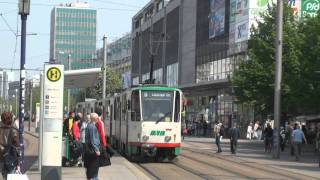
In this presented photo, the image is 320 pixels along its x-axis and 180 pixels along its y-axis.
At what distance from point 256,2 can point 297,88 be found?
2937 cm

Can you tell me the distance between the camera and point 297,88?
4525 centimetres

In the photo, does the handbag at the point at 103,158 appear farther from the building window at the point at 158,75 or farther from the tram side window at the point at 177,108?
the building window at the point at 158,75

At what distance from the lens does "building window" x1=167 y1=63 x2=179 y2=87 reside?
329ft

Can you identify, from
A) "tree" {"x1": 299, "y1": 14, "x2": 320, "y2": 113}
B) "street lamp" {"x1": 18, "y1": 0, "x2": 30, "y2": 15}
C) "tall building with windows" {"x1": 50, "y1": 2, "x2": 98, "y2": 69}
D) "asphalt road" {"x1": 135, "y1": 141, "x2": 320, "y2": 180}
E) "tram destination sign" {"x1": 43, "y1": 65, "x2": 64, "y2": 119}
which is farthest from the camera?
"tall building with windows" {"x1": 50, "y1": 2, "x2": 98, "y2": 69}

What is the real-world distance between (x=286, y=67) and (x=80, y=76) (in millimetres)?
25921

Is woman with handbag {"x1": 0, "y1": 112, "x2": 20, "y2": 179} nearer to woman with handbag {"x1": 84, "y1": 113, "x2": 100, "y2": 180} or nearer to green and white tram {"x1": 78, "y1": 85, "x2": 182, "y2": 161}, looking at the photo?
woman with handbag {"x1": 84, "y1": 113, "x2": 100, "y2": 180}

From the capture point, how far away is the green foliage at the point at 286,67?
44.9 meters

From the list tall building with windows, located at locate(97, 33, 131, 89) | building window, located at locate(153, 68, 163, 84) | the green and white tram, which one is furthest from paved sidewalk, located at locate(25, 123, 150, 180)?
tall building with windows, located at locate(97, 33, 131, 89)

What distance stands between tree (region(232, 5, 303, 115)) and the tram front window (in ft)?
62.2

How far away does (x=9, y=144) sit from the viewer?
1386 cm

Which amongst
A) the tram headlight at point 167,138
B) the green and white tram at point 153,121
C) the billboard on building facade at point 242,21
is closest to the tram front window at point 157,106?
the green and white tram at point 153,121

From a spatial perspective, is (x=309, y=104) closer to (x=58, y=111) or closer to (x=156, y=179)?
(x=156, y=179)

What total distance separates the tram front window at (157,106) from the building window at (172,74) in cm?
6905

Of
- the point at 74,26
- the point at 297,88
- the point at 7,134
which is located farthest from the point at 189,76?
the point at 7,134
